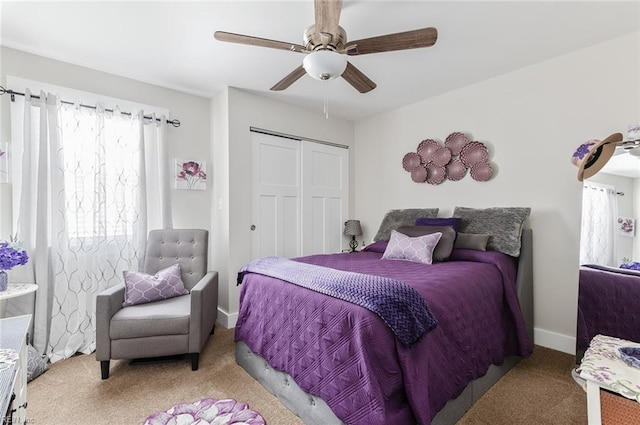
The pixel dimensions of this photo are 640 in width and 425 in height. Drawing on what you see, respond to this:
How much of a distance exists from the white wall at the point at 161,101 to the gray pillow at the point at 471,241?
2.63 meters

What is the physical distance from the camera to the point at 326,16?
5.33 feet

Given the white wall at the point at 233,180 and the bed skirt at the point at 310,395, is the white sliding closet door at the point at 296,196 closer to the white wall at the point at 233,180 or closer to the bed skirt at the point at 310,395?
the white wall at the point at 233,180

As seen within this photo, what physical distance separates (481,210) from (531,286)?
0.77m

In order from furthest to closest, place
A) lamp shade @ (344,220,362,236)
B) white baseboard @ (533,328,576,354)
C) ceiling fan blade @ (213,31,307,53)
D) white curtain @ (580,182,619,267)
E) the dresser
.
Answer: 1. lamp shade @ (344,220,362,236)
2. white baseboard @ (533,328,576,354)
3. white curtain @ (580,182,619,267)
4. ceiling fan blade @ (213,31,307,53)
5. the dresser

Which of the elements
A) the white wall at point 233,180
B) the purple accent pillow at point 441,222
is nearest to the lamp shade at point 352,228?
the purple accent pillow at point 441,222

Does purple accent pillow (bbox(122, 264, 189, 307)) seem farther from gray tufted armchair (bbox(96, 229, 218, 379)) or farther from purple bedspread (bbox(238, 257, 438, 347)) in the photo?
purple bedspread (bbox(238, 257, 438, 347))

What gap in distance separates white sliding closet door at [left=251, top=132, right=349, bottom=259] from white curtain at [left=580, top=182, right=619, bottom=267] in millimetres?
2577

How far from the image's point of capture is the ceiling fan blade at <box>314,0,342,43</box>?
5.10 feet

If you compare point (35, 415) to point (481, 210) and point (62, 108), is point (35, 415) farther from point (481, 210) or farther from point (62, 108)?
point (481, 210)

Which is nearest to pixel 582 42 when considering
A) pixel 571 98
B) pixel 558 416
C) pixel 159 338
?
pixel 571 98

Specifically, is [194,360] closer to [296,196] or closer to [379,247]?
[379,247]

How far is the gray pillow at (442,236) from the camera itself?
2537 mm

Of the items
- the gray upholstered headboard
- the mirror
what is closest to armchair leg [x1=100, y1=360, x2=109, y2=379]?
the gray upholstered headboard

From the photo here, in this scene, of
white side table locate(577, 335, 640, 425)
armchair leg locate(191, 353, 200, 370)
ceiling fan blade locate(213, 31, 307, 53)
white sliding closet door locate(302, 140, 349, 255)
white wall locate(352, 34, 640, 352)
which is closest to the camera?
white side table locate(577, 335, 640, 425)
